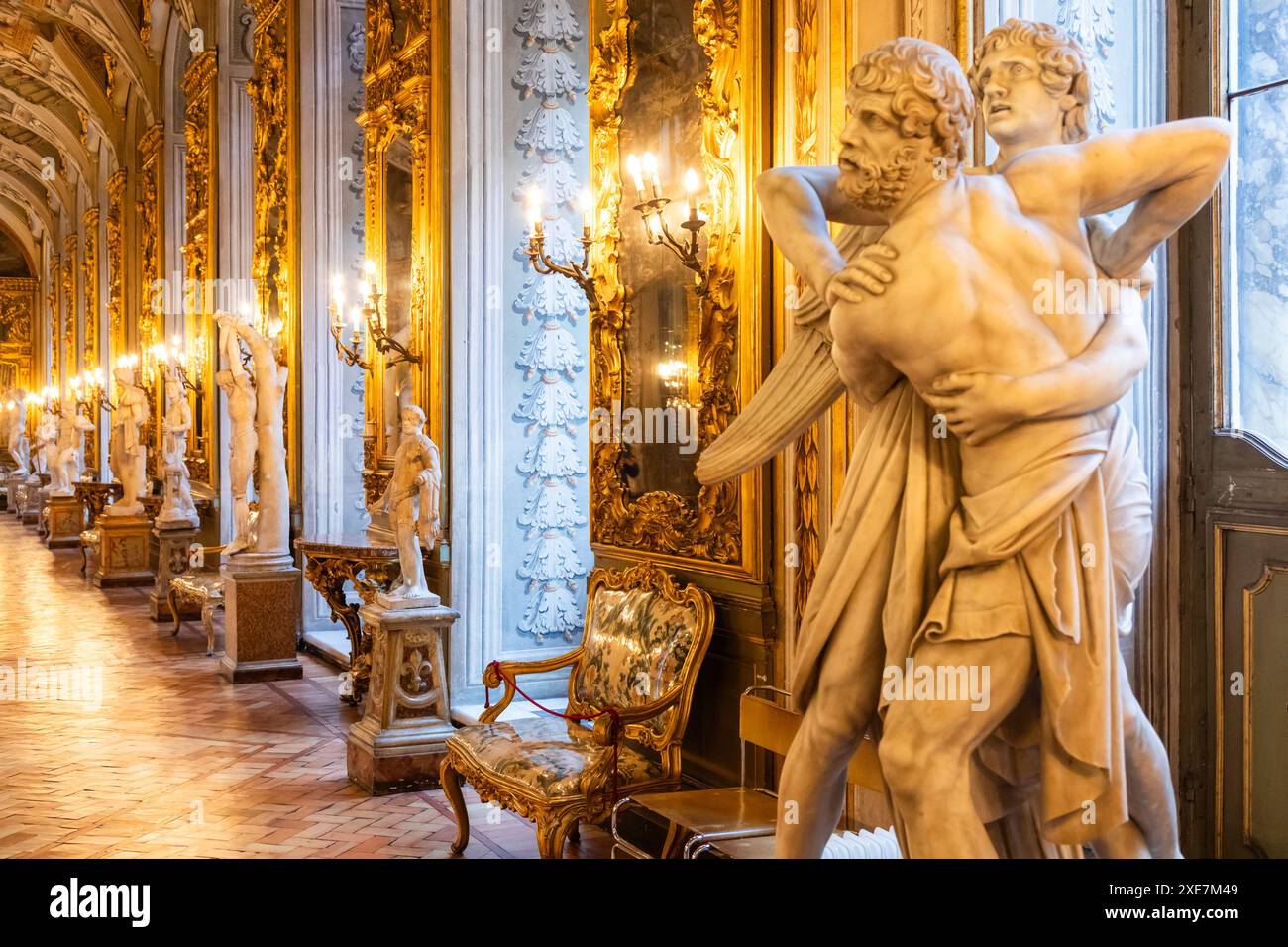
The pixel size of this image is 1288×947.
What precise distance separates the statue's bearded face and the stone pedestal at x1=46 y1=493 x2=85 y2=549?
20225 millimetres

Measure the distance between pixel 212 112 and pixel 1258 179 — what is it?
467 inches

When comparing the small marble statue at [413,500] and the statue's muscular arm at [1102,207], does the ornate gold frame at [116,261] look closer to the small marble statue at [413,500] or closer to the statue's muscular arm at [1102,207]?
the small marble statue at [413,500]

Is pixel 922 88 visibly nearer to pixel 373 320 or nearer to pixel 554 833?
pixel 554 833

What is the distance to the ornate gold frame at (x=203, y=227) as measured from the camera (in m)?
13.0

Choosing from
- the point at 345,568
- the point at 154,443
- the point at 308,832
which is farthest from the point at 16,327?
the point at 308,832

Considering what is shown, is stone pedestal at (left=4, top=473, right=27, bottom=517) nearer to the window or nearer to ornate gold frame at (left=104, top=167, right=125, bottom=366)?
ornate gold frame at (left=104, top=167, right=125, bottom=366)

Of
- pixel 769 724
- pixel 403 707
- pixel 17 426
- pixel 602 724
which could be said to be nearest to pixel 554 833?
pixel 602 724

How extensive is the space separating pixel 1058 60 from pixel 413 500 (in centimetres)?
430

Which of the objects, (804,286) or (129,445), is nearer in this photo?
(804,286)

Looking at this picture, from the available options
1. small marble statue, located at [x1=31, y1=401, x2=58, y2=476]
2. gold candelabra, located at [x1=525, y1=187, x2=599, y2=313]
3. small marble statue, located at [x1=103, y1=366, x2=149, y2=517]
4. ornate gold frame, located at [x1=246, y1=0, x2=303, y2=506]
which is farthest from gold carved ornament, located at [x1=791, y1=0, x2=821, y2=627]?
small marble statue, located at [x1=31, y1=401, x2=58, y2=476]

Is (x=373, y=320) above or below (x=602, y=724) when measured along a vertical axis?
above

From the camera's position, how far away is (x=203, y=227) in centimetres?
1349

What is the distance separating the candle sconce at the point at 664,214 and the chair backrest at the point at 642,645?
121 cm
